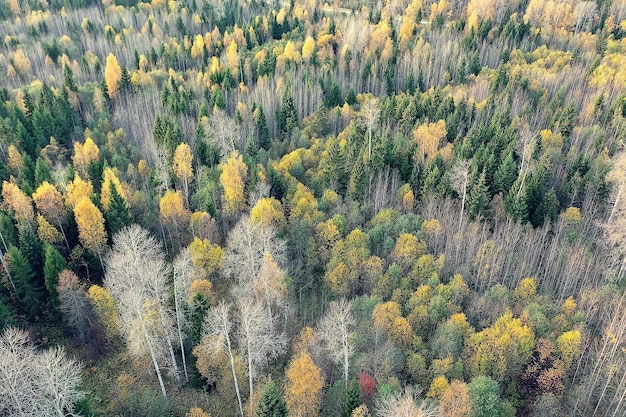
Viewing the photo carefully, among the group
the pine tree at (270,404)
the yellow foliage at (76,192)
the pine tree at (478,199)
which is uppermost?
the yellow foliage at (76,192)

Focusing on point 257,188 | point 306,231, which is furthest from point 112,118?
point 306,231

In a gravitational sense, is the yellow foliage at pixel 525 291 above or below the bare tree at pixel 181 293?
below

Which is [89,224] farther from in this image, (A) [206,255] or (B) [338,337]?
(B) [338,337]

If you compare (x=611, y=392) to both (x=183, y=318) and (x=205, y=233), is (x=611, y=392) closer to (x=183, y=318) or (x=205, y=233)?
(x=183, y=318)

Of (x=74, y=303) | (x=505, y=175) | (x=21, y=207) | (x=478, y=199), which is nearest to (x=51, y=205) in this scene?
(x=21, y=207)

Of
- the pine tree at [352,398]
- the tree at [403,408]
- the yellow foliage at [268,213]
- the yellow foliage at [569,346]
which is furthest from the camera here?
the yellow foliage at [268,213]

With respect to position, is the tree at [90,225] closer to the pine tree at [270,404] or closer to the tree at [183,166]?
the tree at [183,166]

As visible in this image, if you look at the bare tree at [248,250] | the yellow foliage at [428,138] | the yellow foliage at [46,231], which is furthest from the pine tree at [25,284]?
the yellow foliage at [428,138]
